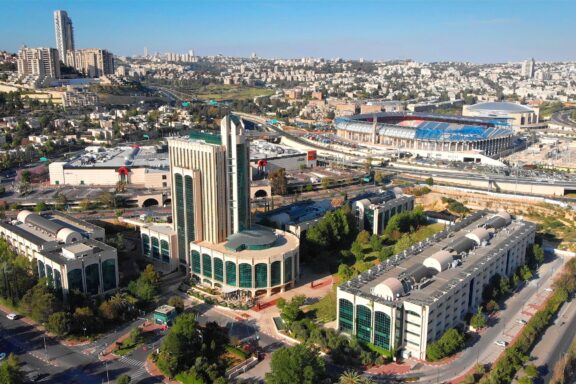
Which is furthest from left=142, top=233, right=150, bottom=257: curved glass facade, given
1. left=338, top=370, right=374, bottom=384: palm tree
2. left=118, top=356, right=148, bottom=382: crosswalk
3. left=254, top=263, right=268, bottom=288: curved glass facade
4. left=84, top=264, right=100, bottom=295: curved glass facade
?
left=338, top=370, right=374, bottom=384: palm tree

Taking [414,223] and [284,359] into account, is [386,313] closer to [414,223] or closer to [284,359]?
[284,359]

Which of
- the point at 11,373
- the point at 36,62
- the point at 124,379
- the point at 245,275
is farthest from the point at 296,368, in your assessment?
the point at 36,62

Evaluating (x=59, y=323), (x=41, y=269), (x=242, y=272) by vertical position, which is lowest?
(x=59, y=323)

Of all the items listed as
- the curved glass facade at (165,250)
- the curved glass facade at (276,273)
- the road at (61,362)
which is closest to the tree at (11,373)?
the road at (61,362)

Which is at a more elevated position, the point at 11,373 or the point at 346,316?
the point at 346,316

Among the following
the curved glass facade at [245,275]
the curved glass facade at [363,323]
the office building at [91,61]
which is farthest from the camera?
the office building at [91,61]

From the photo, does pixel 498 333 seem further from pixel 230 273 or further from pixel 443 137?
pixel 443 137

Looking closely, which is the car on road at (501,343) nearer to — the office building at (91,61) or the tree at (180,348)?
the tree at (180,348)
